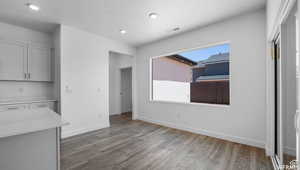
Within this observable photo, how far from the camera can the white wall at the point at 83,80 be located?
3.20 metres

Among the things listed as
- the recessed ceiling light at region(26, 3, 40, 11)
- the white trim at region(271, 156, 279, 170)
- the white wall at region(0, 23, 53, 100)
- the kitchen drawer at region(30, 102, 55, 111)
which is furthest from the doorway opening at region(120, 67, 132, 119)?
the white trim at region(271, 156, 279, 170)

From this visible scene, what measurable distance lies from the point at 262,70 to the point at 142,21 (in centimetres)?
263

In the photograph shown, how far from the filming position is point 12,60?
303cm

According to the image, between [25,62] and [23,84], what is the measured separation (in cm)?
59

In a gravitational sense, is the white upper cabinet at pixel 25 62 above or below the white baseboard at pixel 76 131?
above

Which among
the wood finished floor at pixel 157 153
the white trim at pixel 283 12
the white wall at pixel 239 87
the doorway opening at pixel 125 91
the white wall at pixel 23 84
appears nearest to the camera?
→ the white trim at pixel 283 12

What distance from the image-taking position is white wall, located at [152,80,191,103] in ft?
12.8

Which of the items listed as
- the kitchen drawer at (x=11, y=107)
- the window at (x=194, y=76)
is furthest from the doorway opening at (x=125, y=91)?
the kitchen drawer at (x=11, y=107)

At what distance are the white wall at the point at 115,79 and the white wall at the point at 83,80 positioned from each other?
1.77 metres

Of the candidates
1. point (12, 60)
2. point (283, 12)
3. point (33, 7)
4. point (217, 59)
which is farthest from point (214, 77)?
point (12, 60)

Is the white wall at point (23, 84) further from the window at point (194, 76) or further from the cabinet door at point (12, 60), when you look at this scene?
the window at point (194, 76)

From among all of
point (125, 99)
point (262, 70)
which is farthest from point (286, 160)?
point (125, 99)

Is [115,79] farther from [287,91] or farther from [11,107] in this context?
[287,91]

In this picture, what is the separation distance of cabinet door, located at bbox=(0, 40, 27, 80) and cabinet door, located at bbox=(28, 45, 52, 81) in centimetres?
11
